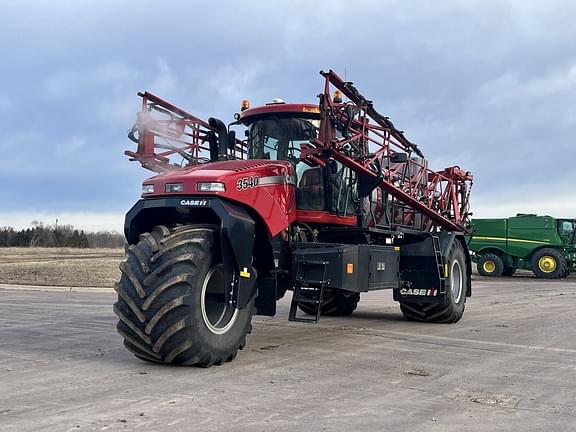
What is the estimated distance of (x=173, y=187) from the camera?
6.61 m

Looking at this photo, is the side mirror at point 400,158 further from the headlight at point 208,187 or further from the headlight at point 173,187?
the headlight at point 173,187

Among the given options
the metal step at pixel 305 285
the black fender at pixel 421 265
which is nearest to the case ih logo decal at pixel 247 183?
the metal step at pixel 305 285

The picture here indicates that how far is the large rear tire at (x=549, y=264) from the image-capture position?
93.7 ft

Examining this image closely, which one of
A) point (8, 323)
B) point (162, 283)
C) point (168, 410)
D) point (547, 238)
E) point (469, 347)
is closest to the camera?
point (168, 410)

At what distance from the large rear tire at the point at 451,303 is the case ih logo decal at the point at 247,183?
5.07 metres

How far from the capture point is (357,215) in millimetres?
9492

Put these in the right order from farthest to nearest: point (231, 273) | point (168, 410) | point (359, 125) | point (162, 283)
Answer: point (359, 125) → point (231, 273) → point (162, 283) → point (168, 410)

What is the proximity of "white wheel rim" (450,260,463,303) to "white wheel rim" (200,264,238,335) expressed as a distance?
5881mm

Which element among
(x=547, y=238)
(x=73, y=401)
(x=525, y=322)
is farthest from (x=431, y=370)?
(x=547, y=238)

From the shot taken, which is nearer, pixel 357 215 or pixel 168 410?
pixel 168 410

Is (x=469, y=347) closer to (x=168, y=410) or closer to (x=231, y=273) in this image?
(x=231, y=273)

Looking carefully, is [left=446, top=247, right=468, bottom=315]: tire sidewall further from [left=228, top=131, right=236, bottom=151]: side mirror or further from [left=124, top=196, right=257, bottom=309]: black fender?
[left=124, top=196, right=257, bottom=309]: black fender

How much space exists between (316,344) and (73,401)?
3895mm

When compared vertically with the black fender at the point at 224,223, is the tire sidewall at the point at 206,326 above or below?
below
